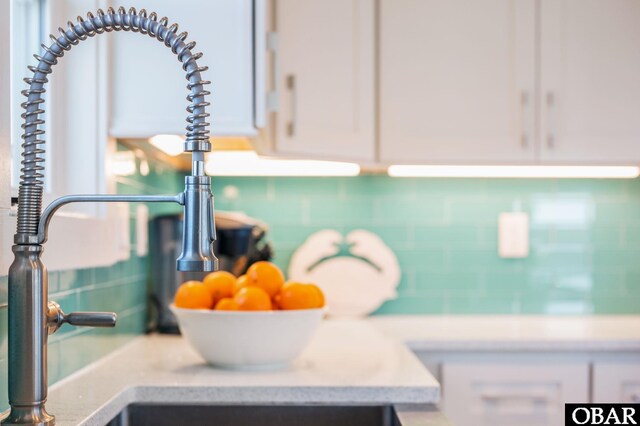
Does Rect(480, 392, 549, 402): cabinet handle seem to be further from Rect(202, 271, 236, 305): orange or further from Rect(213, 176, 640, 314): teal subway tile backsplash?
Rect(202, 271, 236, 305): orange

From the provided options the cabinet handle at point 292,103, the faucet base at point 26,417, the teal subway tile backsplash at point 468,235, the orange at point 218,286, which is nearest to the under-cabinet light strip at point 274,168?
the teal subway tile backsplash at point 468,235

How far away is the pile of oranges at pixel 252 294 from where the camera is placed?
1.71m

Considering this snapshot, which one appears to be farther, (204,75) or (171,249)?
(171,249)

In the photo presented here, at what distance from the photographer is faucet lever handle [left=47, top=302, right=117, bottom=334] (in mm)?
1099

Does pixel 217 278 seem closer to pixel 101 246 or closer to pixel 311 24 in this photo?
pixel 101 246

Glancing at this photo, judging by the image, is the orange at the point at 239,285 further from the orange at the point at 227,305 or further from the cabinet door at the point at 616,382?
the cabinet door at the point at 616,382

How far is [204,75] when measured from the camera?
1834 mm

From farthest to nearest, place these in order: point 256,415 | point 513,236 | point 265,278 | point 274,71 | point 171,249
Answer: point 513,236 < point 171,249 < point 274,71 < point 265,278 < point 256,415

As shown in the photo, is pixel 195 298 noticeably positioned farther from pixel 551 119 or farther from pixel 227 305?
pixel 551 119

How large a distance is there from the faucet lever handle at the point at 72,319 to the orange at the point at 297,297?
0.64 m

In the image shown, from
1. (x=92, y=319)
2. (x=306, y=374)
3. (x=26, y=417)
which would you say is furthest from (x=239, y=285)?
(x=26, y=417)

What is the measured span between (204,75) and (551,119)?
1231 mm

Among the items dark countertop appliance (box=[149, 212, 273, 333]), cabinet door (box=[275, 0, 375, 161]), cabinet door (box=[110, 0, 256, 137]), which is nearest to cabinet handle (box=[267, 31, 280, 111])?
cabinet door (box=[275, 0, 375, 161])

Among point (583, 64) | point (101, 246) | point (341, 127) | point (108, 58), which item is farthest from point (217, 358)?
point (583, 64)
